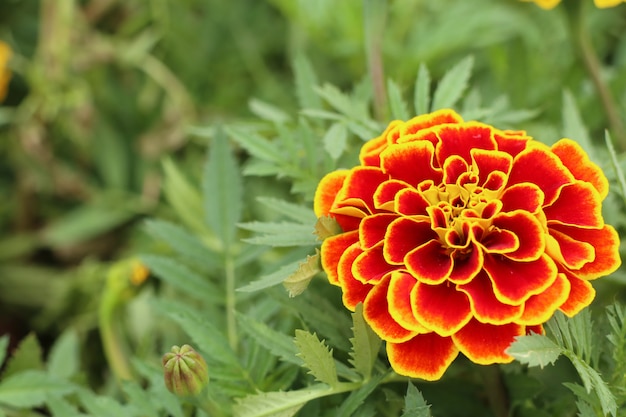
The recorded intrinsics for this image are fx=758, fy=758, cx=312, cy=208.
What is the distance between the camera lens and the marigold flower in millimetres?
411

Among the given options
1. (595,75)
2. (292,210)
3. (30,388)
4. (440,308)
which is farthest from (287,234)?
(595,75)

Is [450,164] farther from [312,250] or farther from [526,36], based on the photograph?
[526,36]

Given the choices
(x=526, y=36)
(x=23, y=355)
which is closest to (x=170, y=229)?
(x=23, y=355)

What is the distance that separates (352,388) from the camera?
492mm

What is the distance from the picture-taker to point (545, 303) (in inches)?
16.0

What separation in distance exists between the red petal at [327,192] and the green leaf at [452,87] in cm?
16

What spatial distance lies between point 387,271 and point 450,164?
79mm

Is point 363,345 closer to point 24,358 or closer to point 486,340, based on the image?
point 486,340

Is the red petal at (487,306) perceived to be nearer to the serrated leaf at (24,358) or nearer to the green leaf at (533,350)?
the green leaf at (533,350)

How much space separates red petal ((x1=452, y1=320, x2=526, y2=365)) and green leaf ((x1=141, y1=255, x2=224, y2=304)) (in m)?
0.29

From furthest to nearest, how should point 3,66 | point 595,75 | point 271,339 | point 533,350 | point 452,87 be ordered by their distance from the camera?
point 3,66 < point 595,75 < point 452,87 < point 271,339 < point 533,350

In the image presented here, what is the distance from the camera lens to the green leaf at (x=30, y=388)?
0.59m

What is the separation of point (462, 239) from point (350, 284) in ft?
0.24

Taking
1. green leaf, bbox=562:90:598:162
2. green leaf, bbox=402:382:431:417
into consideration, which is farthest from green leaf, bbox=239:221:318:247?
green leaf, bbox=562:90:598:162
